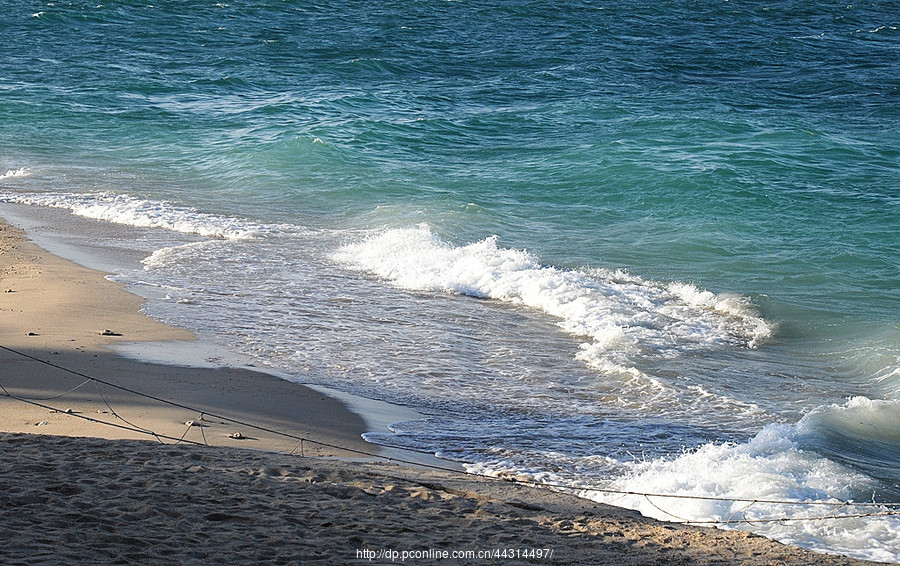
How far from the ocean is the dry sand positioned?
0.53 meters

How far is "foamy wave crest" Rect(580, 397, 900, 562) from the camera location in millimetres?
4949

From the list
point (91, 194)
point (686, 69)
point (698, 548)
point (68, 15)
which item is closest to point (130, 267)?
point (91, 194)

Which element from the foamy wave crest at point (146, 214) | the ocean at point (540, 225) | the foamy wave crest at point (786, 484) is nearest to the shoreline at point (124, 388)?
the ocean at point (540, 225)

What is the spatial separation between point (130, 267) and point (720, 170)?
31.2 ft

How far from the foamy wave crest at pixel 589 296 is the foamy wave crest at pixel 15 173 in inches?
296

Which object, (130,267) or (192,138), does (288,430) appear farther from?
(192,138)

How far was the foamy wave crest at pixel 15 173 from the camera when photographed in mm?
16156

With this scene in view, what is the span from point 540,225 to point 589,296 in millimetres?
3816

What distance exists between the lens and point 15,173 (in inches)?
645

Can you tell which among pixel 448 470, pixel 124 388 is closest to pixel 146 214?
pixel 124 388

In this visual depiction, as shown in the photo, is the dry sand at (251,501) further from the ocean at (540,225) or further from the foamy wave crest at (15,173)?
the foamy wave crest at (15,173)

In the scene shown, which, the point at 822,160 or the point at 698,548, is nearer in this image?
the point at 698,548

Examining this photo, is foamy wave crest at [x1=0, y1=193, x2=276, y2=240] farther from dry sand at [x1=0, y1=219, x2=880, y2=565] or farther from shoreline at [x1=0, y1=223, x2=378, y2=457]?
dry sand at [x1=0, y1=219, x2=880, y2=565]

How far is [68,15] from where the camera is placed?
32.7 meters
